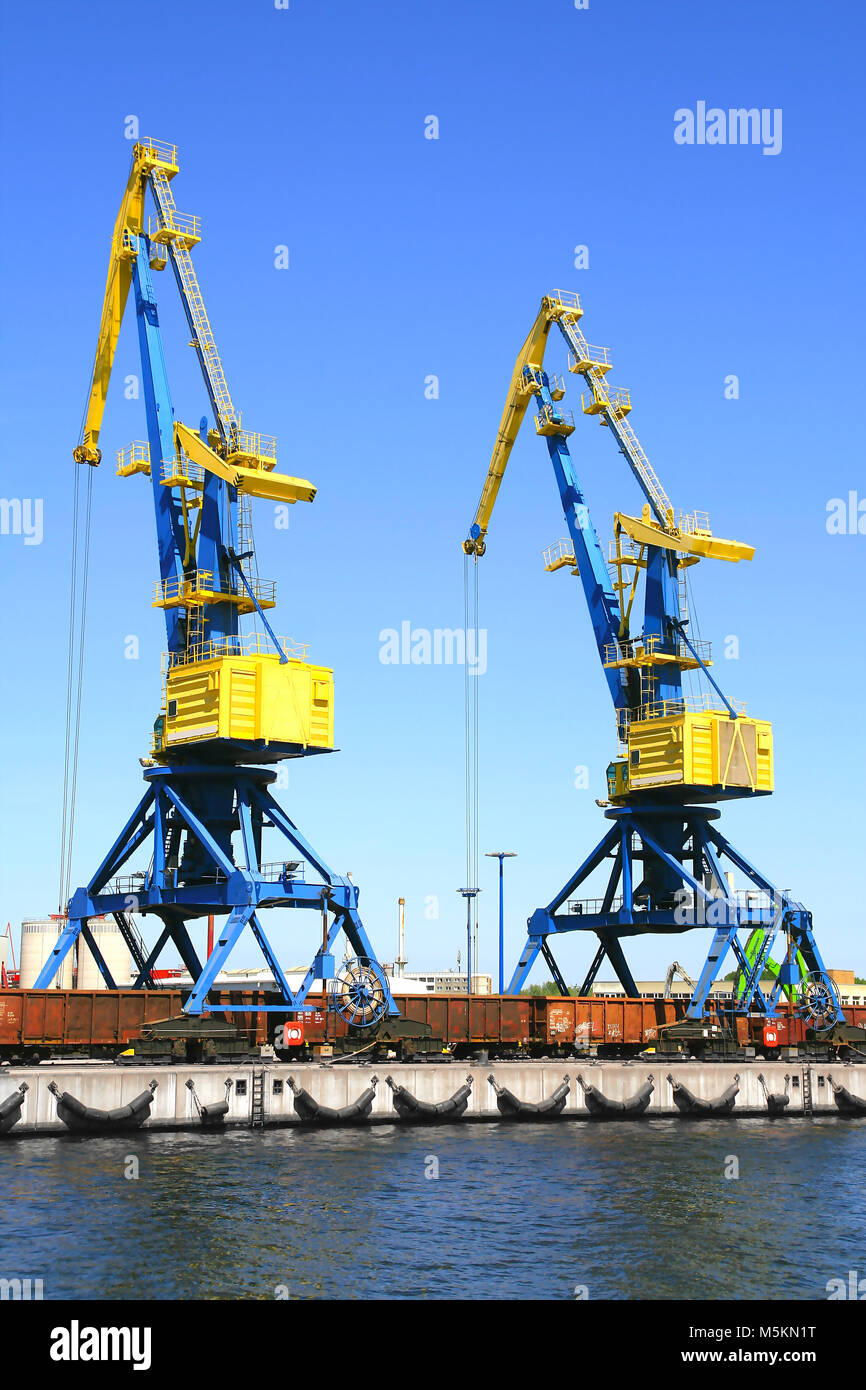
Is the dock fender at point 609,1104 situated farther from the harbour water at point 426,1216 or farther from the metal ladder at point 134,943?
the metal ladder at point 134,943

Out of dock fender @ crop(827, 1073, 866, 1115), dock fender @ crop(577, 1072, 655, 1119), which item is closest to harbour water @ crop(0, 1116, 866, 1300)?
dock fender @ crop(577, 1072, 655, 1119)

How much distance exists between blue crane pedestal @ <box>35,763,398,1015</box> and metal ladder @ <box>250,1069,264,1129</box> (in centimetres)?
596

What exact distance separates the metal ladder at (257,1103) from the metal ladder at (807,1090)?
23162 millimetres

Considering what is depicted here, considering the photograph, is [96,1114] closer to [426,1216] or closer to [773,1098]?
[426,1216]

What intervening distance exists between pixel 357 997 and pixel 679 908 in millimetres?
17279

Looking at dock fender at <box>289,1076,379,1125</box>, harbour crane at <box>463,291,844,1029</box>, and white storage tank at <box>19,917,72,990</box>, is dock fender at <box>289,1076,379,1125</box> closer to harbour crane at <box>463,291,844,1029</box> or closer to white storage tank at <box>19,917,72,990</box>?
harbour crane at <box>463,291,844,1029</box>

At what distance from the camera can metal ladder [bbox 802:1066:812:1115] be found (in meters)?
55.8

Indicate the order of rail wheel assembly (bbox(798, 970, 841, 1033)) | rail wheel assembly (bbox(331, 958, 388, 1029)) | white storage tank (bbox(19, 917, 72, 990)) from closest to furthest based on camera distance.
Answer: rail wheel assembly (bbox(331, 958, 388, 1029)), rail wheel assembly (bbox(798, 970, 841, 1033)), white storage tank (bbox(19, 917, 72, 990))

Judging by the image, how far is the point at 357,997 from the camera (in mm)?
53438

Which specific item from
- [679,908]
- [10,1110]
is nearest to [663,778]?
[679,908]
